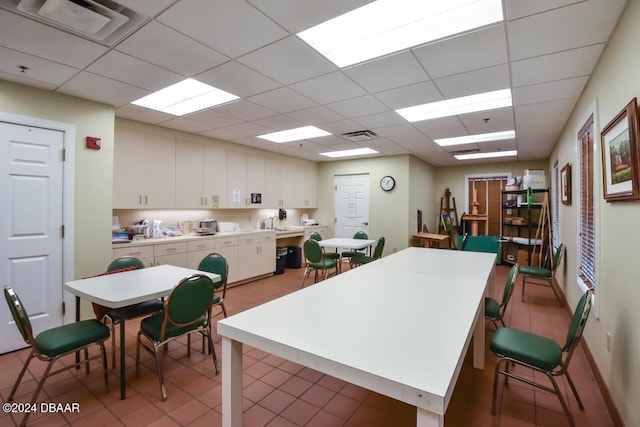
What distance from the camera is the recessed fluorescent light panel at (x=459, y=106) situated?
127 inches

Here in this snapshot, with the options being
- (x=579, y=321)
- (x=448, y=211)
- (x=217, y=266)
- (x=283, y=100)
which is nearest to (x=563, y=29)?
(x=579, y=321)

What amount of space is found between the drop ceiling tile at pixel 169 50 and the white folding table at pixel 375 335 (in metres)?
1.92

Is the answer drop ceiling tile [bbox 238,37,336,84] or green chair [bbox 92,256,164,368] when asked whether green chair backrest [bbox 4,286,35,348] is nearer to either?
green chair [bbox 92,256,164,368]

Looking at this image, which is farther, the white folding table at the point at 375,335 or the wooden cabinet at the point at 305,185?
the wooden cabinet at the point at 305,185

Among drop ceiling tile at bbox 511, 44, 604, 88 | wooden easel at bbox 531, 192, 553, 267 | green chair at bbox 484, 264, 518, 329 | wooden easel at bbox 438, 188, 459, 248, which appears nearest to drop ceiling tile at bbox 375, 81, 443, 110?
drop ceiling tile at bbox 511, 44, 604, 88

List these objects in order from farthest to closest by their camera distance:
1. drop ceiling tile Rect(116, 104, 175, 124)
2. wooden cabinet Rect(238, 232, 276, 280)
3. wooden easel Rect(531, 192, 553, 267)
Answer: wooden easel Rect(531, 192, 553, 267)
wooden cabinet Rect(238, 232, 276, 280)
drop ceiling tile Rect(116, 104, 175, 124)

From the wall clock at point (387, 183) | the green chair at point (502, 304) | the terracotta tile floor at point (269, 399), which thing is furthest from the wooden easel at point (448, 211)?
the green chair at point (502, 304)

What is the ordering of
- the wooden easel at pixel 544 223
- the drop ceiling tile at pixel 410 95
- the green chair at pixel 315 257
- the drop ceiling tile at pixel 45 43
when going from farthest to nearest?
the wooden easel at pixel 544 223, the green chair at pixel 315 257, the drop ceiling tile at pixel 410 95, the drop ceiling tile at pixel 45 43

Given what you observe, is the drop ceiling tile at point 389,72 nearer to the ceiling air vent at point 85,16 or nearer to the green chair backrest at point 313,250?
the ceiling air vent at point 85,16

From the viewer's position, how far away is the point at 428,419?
931mm

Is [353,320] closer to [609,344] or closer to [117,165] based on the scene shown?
[609,344]

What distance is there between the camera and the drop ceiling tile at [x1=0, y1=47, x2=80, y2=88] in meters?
2.33

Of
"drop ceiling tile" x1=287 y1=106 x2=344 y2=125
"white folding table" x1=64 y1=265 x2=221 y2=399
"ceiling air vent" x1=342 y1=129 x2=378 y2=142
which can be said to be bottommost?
"white folding table" x1=64 y1=265 x2=221 y2=399

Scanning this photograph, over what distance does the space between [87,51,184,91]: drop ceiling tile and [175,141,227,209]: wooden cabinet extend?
1.85 meters
